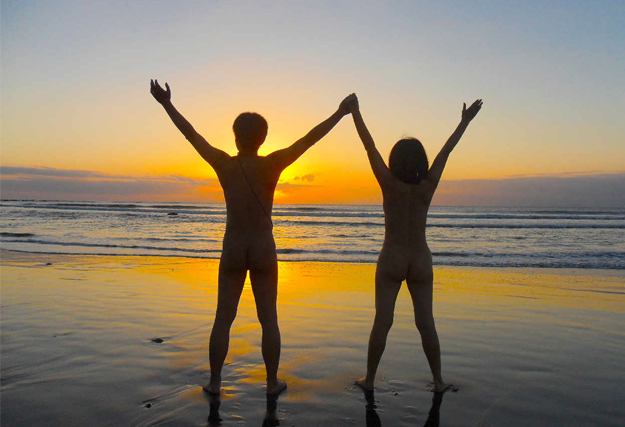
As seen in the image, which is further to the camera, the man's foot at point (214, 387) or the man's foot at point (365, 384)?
the man's foot at point (365, 384)

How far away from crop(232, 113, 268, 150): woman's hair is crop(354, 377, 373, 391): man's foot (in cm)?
208

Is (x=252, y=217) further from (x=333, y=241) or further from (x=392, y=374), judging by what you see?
(x=333, y=241)

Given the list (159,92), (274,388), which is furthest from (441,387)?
(159,92)

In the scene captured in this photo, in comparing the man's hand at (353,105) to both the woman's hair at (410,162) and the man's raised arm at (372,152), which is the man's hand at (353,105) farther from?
the woman's hair at (410,162)

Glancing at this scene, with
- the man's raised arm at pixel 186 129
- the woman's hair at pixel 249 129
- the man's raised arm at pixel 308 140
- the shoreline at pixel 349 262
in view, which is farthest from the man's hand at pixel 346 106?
the shoreline at pixel 349 262

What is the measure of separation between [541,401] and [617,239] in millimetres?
19852

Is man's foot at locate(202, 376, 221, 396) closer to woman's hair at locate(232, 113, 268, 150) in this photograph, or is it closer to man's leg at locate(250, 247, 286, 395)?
man's leg at locate(250, 247, 286, 395)

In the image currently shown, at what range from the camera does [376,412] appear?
3344 millimetres

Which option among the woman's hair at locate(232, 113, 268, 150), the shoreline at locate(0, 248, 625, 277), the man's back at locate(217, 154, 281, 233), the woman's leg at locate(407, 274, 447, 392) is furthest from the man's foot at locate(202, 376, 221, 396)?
the shoreline at locate(0, 248, 625, 277)

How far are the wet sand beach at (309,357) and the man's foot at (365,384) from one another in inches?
2.2

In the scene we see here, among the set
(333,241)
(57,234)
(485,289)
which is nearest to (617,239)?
(333,241)

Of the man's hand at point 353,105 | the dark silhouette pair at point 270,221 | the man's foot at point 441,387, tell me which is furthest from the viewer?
the man's foot at point 441,387

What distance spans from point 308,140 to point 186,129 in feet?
3.00

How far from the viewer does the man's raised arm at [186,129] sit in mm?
3449
